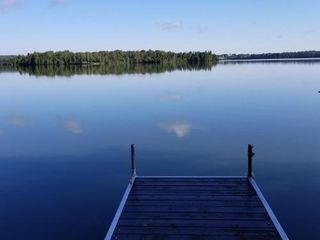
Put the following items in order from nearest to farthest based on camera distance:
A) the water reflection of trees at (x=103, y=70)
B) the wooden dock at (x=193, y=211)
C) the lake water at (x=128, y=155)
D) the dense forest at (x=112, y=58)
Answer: the wooden dock at (x=193, y=211) < the lake water at (x=128, y=155) < the water reflection of trees at (x=103, y=70) < the dense forest at (x=112, y=58)

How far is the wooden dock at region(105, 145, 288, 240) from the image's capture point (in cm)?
740

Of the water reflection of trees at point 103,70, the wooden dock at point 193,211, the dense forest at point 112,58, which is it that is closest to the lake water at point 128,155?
the wooden dock at point 193,211

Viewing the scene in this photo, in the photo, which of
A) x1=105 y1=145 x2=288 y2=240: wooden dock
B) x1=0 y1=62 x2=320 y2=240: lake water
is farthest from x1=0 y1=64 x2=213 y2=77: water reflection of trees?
x1=105 y1=145 x2=288 y2=240: wooden dock

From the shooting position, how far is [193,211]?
8.44 meters

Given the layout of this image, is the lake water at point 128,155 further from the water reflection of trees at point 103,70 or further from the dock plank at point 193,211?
the water reflection of trees at point 103,70

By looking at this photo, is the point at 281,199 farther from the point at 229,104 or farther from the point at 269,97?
the point at 269,97

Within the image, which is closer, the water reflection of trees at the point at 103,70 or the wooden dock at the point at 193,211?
the wooden dock at the point at 193,211

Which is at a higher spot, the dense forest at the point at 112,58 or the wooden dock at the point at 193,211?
the dense forest at the point at 112,58

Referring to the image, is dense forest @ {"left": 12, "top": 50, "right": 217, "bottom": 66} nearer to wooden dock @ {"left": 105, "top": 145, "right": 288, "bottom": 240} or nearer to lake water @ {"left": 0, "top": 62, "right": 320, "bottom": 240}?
lake water @ {"left": 0, "top": 62, "right": 320, "bottom": 240}

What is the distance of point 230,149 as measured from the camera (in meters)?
16.7

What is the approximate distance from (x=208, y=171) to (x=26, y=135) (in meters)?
11.4

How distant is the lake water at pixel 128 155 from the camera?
10406mm

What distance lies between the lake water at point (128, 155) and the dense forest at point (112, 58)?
383 feet

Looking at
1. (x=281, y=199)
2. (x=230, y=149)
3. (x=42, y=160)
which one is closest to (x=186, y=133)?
(x=230, y=149)
